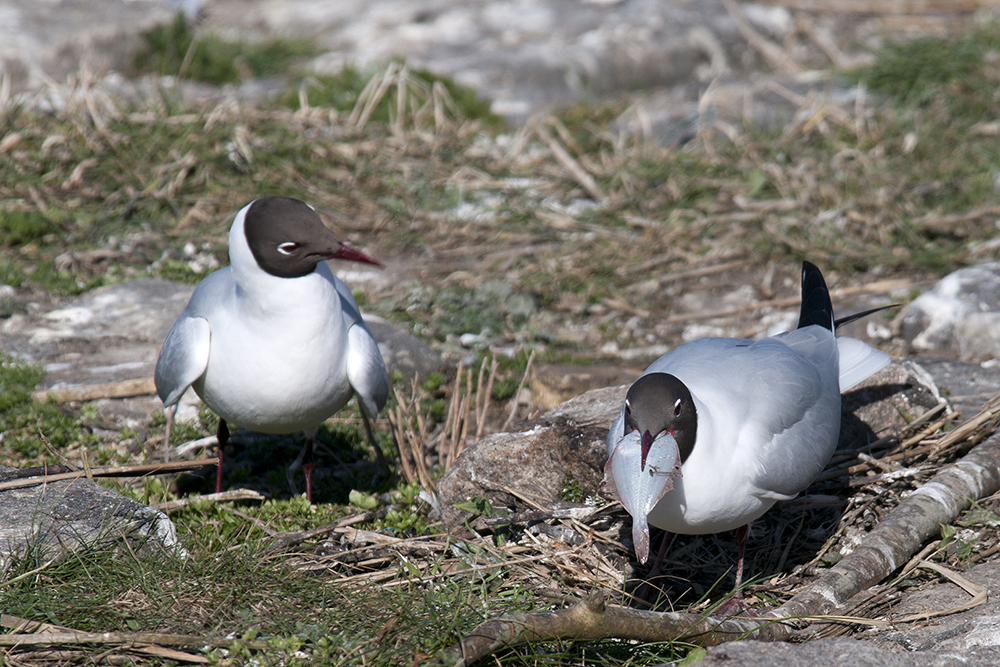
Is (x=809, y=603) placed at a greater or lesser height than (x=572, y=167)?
lesser

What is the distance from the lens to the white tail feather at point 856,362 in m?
3.80

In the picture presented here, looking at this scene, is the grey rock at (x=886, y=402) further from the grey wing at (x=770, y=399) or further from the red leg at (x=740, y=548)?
the red leg at (x=740, y=548)

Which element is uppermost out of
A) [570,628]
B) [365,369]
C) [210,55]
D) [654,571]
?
[210,55]

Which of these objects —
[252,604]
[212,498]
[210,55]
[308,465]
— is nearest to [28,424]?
[212,498]

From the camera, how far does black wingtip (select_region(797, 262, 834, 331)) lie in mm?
3975

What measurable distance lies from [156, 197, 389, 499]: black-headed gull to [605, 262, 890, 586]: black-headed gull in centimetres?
119

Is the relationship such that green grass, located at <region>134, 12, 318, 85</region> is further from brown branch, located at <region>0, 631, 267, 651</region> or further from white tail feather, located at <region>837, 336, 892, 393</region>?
brown branch, located at <region>0, 631, 267, 651</region>

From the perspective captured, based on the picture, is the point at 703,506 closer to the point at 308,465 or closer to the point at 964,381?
the point at 308,465

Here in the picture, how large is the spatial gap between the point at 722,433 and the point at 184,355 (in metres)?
2.11

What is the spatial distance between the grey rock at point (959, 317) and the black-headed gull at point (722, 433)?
1941 millimetres

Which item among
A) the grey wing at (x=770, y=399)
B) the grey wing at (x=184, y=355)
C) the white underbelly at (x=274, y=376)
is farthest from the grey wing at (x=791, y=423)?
the grey wing at (x=184, y=355)

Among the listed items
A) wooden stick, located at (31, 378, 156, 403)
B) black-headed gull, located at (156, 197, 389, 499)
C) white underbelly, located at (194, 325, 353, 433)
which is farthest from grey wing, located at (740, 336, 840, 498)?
wooden stick, located at (31, 378, 156, 403)

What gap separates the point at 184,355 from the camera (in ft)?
12.2

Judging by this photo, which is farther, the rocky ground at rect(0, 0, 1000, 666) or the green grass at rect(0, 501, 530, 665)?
the rocky ground at rect(0, 0, 1000, 666)
